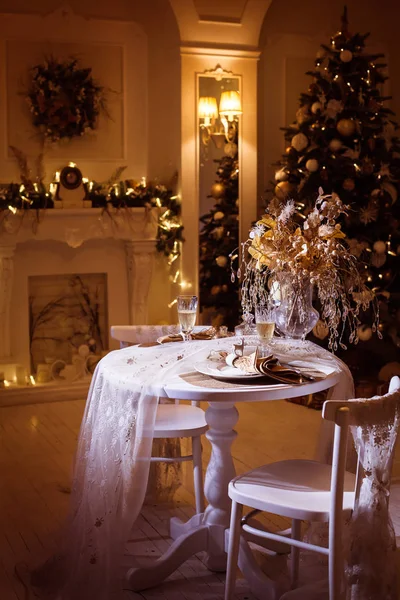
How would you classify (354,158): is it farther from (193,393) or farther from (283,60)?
(193,393)

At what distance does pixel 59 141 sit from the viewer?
587 centimetres

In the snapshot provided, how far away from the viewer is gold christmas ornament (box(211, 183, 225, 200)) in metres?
6.04

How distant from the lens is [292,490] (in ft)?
8.40

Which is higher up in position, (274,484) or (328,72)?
(328,72)

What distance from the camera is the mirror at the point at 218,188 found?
598 centimetres

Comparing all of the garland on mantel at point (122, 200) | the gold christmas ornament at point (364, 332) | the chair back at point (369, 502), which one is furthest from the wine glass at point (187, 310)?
the garland on mantel at point (122, 200)

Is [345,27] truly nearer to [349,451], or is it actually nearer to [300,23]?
[300,23]

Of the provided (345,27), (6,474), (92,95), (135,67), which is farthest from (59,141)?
(6,474)

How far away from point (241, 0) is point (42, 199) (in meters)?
1.94

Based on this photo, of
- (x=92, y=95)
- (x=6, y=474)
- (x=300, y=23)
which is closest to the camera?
(x=6, y=474)

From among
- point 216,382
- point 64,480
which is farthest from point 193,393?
point 64,480

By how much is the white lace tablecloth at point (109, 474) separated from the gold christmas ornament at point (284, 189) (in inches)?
113

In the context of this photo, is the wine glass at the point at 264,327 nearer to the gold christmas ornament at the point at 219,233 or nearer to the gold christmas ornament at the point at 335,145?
the gold christmas ornament at the point at 335,145

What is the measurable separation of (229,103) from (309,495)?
397 cm
